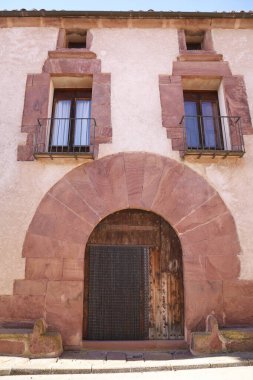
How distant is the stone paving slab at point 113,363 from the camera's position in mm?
4172

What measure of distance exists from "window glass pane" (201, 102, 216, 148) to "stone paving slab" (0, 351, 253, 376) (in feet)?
11.9

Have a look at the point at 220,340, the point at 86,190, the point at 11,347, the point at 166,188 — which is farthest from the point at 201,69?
the point at 11,347

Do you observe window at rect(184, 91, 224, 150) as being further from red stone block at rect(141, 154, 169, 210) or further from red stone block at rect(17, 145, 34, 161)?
red stone block at rect(17, 145, 34, 161)

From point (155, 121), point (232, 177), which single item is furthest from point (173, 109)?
point (232, 177)

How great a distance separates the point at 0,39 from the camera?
6.82 meters

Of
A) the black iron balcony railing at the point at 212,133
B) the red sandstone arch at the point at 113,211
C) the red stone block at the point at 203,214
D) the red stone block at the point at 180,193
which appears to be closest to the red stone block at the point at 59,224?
the red sandstone arch at the point at 113,211

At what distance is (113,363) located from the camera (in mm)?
4426

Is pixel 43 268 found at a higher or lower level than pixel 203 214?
lower

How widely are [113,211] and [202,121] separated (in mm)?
2567

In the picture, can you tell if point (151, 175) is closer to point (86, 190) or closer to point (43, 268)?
point (86, 190)

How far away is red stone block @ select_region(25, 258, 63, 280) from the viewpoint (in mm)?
5254

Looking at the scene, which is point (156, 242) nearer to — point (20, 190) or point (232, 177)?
point (232, 177)

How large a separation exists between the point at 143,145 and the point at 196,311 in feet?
9.58

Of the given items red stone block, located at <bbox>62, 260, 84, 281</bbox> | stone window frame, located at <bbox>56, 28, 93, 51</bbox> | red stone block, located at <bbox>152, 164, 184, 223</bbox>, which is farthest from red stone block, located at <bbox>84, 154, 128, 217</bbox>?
stone window frame, located at <bbox>56, 28, 93, 51</bbox>
